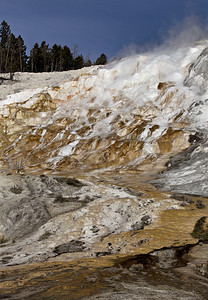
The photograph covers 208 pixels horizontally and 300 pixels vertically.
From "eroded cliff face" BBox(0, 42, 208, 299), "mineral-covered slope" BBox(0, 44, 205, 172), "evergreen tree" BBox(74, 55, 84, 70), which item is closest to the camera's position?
"eroded cliff face" BBox(0, 42, 208, 299)

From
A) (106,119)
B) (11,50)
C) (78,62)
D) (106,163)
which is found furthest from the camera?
(78,62)

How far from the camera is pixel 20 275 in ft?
20.3

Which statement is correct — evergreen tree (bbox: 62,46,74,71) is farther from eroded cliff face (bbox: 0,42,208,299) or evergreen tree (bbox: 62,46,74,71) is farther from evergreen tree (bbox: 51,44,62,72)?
eroded cliff face (bbox: 0,42,208,299)

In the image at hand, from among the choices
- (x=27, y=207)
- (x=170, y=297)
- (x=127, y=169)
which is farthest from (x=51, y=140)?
(x=170, y=297)

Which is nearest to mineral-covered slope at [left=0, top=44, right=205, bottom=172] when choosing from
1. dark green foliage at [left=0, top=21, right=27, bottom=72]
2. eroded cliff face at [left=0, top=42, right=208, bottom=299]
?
eroded cliff face at [left=0, top=42, right=208, bottom=299]

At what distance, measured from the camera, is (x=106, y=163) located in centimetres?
2734

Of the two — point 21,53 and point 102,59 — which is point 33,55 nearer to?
point 21,53

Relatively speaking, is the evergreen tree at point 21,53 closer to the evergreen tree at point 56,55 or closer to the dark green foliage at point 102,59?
the evergreen tree at point 56,55

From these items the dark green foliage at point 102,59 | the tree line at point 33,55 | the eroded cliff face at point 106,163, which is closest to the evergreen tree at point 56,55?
the tree line at point 33,55

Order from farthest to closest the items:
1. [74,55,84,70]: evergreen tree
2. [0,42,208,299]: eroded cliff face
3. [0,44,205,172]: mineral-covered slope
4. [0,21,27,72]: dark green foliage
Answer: [74,55,84,70]: evergreen tree → [0,21,27,72]: dark green foliage → [0,44,205,172]: mineral-covered slope → [0,42,208,299]: eroded cliff face

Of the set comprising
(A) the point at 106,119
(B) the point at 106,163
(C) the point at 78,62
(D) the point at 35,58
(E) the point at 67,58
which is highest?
(E) the point at 67,58

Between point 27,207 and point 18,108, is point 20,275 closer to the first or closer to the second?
point 27,207

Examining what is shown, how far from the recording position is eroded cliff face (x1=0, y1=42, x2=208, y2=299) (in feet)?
30.9

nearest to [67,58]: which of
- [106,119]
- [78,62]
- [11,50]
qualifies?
[78,62]
